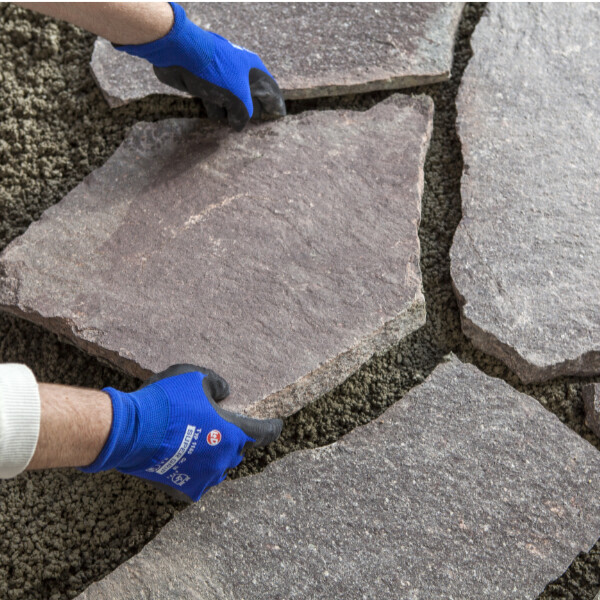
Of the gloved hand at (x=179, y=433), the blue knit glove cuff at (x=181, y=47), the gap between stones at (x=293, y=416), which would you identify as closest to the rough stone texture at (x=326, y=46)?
the gap between stones at (x=293, y=416)

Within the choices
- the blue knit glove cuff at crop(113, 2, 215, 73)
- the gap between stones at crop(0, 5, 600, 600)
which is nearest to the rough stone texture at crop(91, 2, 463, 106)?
the gap between stones at crop(0, 5, 600, 600)

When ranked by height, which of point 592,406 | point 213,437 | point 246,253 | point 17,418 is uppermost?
point 17,418

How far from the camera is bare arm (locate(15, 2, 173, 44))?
1357 mm

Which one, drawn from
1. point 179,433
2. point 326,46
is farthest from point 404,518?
point 326,46

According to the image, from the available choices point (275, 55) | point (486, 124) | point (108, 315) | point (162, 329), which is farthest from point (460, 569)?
point (275, 55)

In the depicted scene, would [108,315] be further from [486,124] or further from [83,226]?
[486,124]

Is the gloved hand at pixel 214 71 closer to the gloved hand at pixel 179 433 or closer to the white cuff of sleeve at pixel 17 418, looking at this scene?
the gloved hand at pixel 179 433

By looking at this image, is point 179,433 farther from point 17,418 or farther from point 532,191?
point 532,191

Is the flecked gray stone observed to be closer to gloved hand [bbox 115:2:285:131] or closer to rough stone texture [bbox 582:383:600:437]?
gloved hand [bbox 115:2:285:131]

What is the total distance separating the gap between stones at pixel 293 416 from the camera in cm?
125

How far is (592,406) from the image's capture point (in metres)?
1.34

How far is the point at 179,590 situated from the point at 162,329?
0.49 m

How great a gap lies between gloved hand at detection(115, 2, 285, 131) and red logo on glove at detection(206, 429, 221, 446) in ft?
2.43

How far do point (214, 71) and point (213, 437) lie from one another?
31.0 inches
